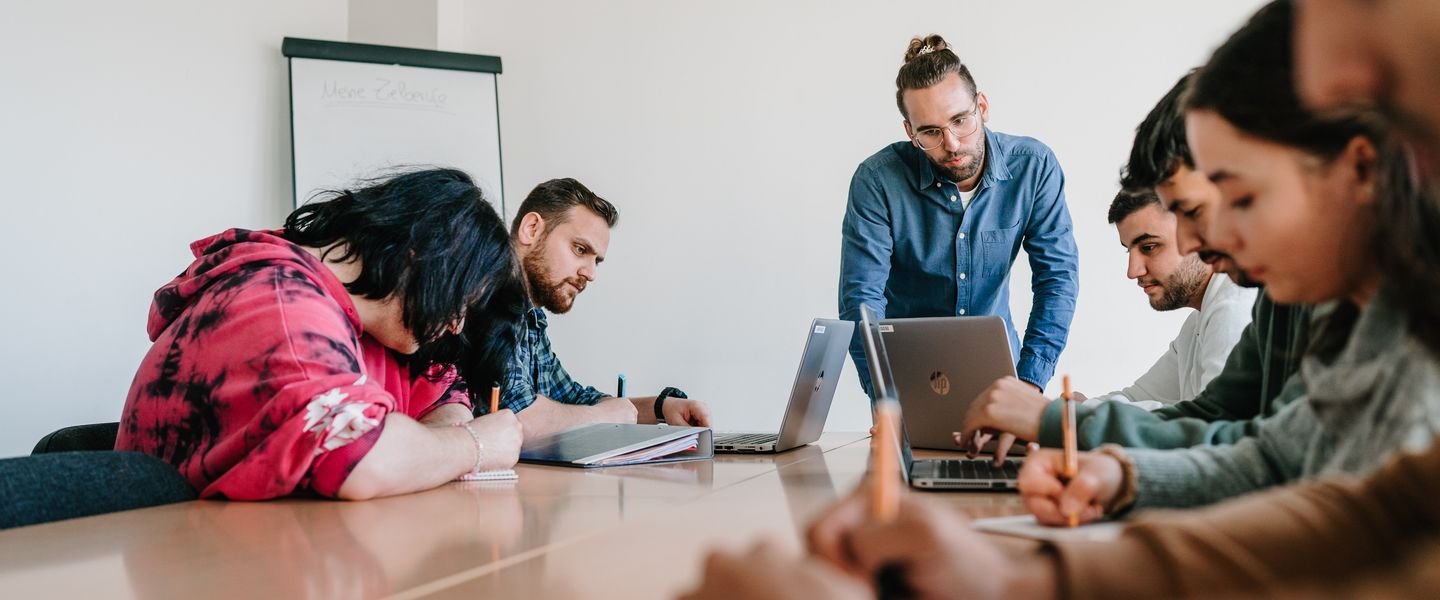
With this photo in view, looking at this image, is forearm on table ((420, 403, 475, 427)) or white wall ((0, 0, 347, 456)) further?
white wall ((0, 0, 347, 456))

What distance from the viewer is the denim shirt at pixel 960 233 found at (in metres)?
2.88

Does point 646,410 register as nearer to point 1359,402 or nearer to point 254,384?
point 254,384

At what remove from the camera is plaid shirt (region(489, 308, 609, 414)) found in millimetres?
2404

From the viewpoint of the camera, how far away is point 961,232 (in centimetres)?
288

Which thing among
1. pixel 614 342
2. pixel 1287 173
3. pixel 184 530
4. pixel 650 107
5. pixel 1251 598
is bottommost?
pixel 614 342

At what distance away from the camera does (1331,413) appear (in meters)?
0.56

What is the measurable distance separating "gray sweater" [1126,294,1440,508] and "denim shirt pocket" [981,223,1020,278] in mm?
2180

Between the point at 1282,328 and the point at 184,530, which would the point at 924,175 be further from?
the point at 184,530

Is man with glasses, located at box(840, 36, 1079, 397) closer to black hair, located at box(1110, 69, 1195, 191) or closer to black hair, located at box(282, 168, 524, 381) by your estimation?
black hair, located at box(282, 168, 524, 381)

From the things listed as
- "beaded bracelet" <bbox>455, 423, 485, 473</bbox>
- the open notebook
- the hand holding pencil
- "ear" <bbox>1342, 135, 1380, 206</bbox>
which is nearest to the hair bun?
the open notebook

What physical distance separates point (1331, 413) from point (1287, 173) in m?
0.15

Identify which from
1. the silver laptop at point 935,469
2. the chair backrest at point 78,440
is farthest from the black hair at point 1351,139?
the chair backrest at point 78,440

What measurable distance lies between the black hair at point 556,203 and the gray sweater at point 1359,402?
7.91 ft

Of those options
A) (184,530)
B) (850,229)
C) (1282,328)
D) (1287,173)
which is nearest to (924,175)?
(850,229)
